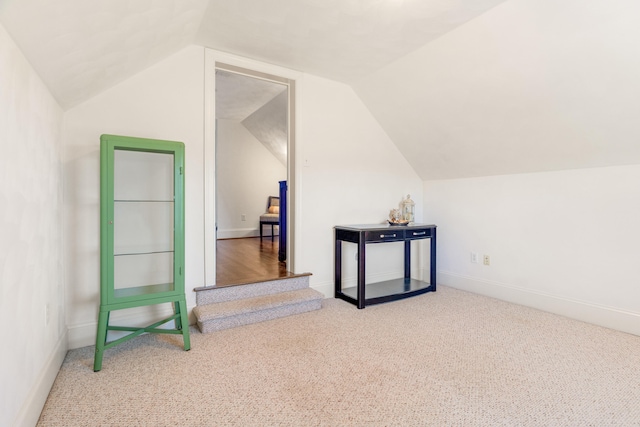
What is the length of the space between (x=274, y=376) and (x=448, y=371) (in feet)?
3.44

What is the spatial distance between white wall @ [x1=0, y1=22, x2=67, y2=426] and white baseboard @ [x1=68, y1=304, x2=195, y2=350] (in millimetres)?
272

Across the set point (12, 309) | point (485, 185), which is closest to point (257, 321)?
point (12, 309)

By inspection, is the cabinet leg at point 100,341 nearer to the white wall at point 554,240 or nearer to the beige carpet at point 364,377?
the beige carpet at point 364,377

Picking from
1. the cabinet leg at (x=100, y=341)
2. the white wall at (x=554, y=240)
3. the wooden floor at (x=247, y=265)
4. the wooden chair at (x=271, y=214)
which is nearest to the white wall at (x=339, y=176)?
the wooden floor at (x=247, y=265)

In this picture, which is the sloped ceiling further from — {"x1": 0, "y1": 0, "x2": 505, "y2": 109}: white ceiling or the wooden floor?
the wooden floor

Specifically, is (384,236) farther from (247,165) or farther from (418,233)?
(247,165)

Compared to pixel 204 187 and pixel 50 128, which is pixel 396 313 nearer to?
pixel 204 187

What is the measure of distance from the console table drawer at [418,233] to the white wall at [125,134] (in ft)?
6.89

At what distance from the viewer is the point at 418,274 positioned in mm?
4164

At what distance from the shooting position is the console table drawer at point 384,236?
3.14m

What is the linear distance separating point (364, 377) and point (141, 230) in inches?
73.9

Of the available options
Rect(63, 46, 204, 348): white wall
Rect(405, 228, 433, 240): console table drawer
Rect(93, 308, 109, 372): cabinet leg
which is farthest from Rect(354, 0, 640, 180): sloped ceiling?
Rect(93, 308, 109, 372): cabinet leg

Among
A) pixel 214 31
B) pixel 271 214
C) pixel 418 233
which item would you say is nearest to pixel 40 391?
pixel 214 31

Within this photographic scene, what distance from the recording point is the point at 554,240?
116 inches
